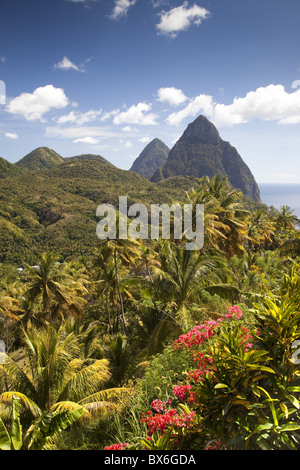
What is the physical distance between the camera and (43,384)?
701 centimetres

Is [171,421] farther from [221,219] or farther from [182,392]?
[221,219]

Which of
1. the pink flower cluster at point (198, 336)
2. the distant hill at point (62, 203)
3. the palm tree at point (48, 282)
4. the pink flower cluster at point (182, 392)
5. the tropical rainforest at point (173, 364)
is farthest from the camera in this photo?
the distant hill at point (62, 203)

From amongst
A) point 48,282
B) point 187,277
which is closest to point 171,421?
point 187,277

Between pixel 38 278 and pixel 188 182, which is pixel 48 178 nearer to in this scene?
pixel 188 182

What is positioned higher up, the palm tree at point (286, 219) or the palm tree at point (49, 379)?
the palm tree at point (286, 219)

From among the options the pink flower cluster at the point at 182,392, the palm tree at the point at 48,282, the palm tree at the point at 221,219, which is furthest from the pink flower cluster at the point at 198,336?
the palm tree at the point at 48,282

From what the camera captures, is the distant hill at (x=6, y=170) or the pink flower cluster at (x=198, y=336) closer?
the pink flower cluster at (x=198, y=336)

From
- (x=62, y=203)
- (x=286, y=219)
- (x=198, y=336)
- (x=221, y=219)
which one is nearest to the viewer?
(x=198, y=336)

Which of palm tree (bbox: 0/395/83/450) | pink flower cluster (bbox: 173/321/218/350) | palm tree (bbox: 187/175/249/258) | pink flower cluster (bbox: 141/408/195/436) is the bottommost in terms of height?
palm tree (bbox: 0/395/83/450)

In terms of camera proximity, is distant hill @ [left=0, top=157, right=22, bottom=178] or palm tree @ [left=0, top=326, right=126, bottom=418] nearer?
palm tree @ [left=0, top=326, right=126, bottom=418]

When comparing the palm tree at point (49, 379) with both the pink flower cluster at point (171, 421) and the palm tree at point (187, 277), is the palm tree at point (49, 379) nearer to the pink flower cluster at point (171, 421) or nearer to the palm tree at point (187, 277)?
the pink flower cluster at point (171, 421)

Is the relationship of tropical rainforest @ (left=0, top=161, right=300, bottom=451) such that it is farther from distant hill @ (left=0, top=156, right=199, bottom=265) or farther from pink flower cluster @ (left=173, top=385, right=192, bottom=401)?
distant hill @ (left=0, top=156, right=199, bottom=265)

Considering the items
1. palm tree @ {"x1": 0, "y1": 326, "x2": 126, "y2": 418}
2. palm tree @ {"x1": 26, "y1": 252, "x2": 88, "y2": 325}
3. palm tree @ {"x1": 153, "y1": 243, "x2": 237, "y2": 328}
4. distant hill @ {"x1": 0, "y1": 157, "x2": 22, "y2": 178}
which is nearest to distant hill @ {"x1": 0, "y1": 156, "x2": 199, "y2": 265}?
distant hill @ {"x1": 0, "y1": 157, "x2": 22, "y2": 178}
